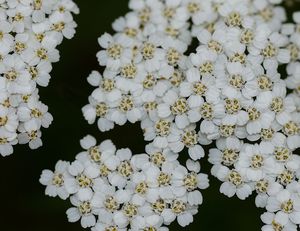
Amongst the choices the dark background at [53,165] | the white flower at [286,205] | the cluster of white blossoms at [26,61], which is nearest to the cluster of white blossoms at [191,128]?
the white flower at [286,205]

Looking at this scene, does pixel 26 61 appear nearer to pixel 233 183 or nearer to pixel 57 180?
pixel 57 180

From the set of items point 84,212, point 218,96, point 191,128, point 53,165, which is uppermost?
point 218,96

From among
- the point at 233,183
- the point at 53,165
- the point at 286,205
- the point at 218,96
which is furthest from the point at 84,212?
the point at 286,205

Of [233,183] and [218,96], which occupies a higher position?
[218,96]

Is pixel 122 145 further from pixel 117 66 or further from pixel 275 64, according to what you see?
pixel 275 64

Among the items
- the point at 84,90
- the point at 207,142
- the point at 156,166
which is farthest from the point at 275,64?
the point at 84,90

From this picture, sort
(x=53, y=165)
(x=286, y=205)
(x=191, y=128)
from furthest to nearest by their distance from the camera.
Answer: (x=53, y=165), (x=191, y=128), (x=286, y=205)

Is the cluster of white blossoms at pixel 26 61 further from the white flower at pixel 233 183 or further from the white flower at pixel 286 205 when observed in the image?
the white flower at pixel 286 205
